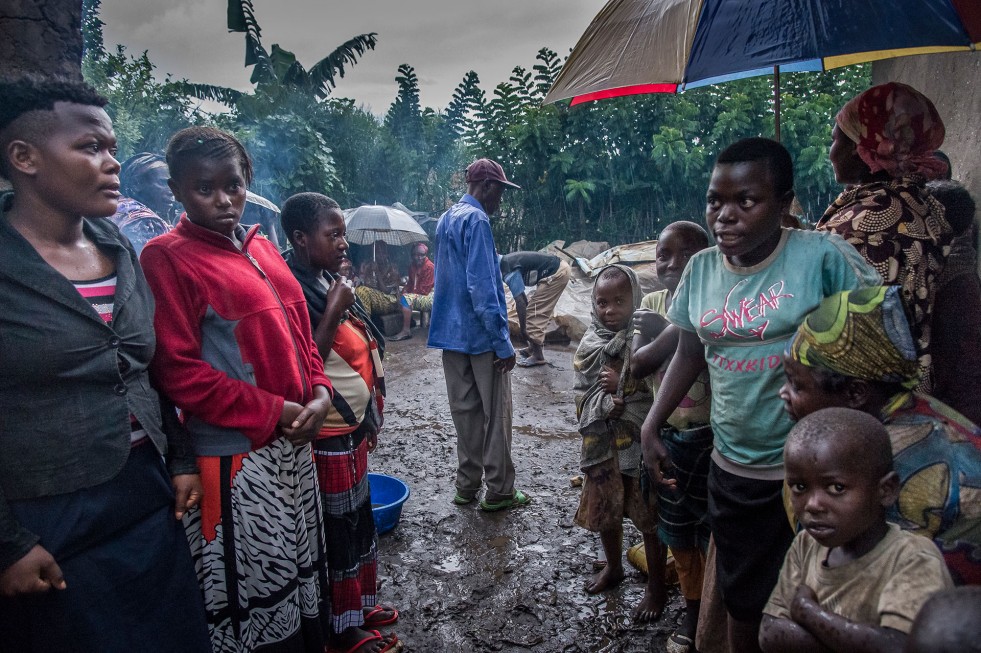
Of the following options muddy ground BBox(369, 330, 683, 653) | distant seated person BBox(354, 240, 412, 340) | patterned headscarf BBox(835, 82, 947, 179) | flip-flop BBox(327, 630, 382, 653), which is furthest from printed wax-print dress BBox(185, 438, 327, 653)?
distant seated person BBox(354, 240, 412, 340)

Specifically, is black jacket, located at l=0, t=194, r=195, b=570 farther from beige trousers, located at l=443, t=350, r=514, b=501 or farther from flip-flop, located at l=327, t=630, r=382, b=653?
beige trousers, located at l=443, t=350, r=514, b=501

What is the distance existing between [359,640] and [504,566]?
3.19ft

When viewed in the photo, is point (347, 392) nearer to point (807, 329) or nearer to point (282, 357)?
point (282, 357)

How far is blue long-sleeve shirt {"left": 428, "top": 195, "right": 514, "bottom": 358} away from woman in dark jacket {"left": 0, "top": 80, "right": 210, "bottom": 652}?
7.52 ft

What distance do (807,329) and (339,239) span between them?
187 cm

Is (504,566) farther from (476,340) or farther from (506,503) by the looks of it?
(476,340)

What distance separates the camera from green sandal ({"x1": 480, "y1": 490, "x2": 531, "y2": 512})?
3951 mm

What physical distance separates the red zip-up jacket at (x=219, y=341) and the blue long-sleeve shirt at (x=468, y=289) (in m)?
1.85

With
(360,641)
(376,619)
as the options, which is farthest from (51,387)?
(376,619)

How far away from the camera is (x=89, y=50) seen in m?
13.2

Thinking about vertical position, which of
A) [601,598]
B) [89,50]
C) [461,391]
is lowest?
[601,598]

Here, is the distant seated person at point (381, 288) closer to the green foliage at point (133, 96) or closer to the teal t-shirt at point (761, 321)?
the green foliage at point (133, 96)

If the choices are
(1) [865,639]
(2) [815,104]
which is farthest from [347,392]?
(2) [815,104]

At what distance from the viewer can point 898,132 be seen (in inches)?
83.5
